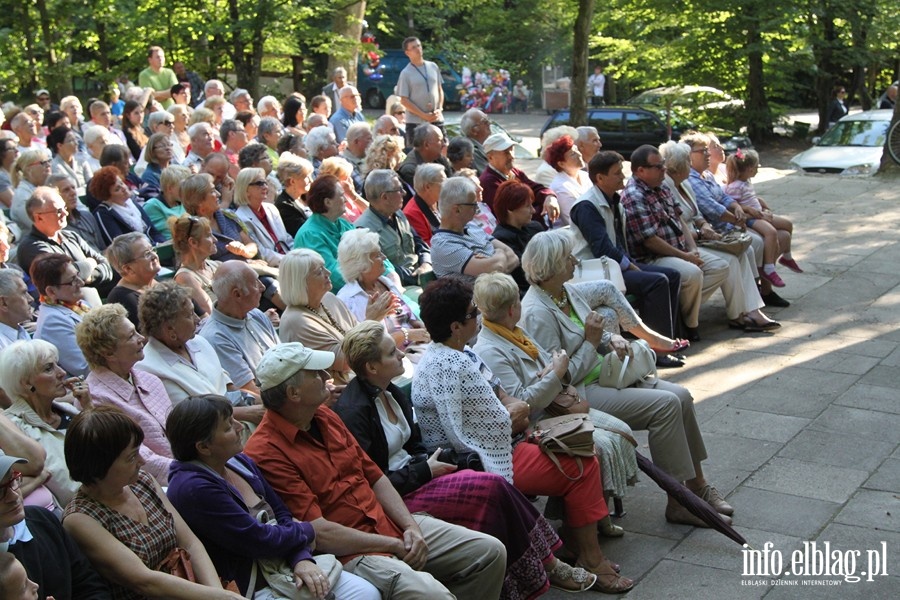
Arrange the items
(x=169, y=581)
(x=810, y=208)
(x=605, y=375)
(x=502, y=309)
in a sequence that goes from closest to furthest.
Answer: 1. (x=169, y=581)
2. (x=502, y=309)
3. (x=605, y=375)
4. (x=810, y=208)

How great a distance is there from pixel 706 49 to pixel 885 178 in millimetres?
10540

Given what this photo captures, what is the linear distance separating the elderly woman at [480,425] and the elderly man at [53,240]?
269 cm

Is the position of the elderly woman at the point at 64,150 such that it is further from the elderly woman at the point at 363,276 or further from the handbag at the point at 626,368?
the handbag at the point at 626,368

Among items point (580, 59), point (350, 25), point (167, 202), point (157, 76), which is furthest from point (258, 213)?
point (350, 25)

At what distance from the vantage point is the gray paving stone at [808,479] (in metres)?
6.09

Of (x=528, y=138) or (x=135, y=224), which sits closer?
(x=135, y=224)

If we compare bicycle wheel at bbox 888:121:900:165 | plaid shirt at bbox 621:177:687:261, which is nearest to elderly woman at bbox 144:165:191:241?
plaid shirt at bbox 621:177:687:261

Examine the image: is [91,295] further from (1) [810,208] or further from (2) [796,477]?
(1) [810,208]

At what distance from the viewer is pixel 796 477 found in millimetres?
6301

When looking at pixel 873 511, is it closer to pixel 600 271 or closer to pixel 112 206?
pixel 600 271

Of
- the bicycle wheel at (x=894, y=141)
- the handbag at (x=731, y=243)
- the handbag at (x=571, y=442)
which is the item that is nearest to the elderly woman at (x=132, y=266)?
the handbag at (x=571, y=442)

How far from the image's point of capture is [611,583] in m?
5.05

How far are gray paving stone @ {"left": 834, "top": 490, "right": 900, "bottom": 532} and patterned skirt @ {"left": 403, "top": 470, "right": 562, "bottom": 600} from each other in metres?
1.98

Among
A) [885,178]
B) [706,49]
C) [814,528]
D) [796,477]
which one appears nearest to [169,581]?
[814,528]
